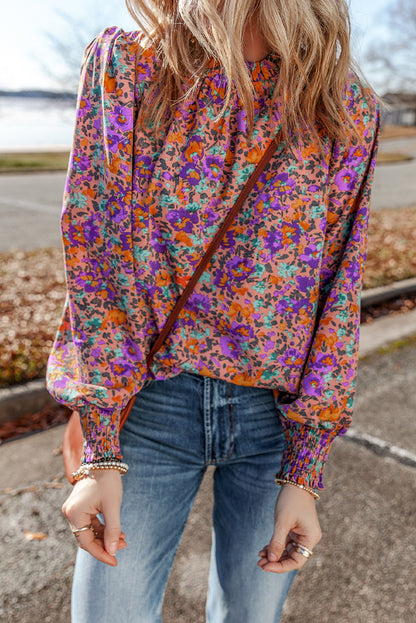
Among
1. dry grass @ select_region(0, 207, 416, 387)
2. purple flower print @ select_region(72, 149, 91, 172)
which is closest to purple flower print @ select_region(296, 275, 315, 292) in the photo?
purple flower print @ select_region(72, 149, 91, 172)

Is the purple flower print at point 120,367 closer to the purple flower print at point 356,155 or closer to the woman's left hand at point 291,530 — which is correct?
the woman's left hand at point 291,530

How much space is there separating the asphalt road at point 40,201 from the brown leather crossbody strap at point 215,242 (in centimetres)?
617

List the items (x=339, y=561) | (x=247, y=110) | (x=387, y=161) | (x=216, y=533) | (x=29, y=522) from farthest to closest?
(x=387, y=161) < (x=29, y=522) < (x=339, y=561) < (x=216, y=533) < (x=247, y=110)

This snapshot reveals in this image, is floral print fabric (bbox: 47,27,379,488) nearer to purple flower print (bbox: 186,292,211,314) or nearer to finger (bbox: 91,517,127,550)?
purple flower print (bbox: 186,292,211,314)

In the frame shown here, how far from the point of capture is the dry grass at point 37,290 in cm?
354

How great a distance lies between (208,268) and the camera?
1.23m

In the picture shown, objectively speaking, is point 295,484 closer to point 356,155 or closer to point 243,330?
point 243,330

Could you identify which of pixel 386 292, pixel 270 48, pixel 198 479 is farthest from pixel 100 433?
pixel 386 292

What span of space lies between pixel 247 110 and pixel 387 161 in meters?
22.4

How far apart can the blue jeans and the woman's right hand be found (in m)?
0.10

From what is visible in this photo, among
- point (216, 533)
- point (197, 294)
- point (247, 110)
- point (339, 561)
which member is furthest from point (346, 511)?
point (247, 110)

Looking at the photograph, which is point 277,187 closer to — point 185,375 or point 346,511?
point 185,375

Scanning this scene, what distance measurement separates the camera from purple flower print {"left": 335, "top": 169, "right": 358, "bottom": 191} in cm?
121

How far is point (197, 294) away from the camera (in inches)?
48.6
